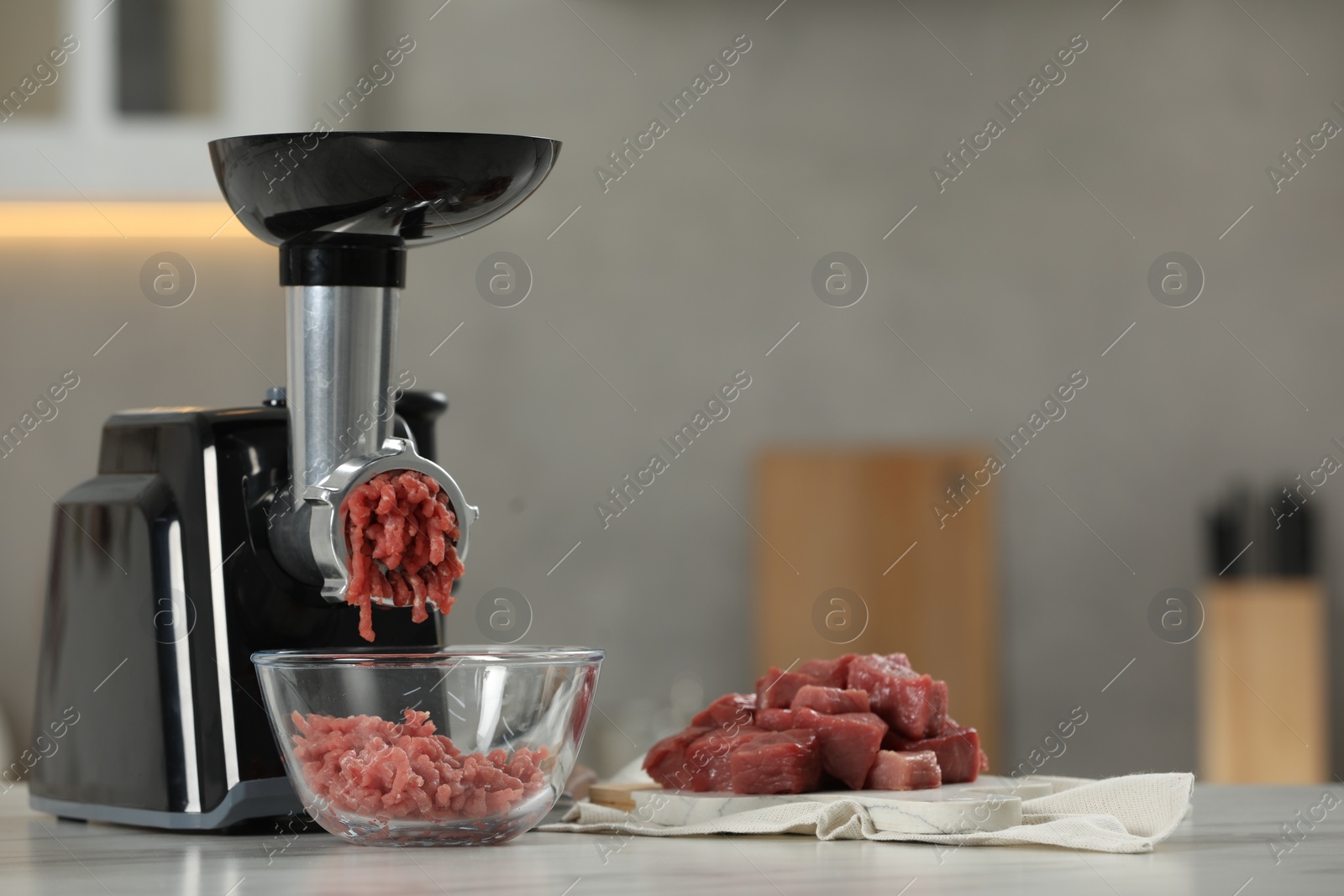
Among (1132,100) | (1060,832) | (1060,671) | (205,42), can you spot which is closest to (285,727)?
(1060,832)

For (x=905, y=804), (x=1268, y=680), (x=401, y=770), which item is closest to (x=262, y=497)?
(x=401, y=770)

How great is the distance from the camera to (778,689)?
108cm

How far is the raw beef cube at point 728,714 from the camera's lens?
1.08 metres

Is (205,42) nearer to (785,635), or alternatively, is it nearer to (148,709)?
(785,635)

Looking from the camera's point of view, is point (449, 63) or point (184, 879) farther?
point (449, 63)

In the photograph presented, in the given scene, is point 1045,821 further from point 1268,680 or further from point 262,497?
point 1268,680

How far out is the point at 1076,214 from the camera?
321 centimetres

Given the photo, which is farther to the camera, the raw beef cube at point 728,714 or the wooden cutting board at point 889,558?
the wooden cutting board at point 889,558

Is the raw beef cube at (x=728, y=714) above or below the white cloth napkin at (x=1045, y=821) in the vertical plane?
above

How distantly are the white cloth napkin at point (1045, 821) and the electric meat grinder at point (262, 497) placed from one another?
0.72 feet

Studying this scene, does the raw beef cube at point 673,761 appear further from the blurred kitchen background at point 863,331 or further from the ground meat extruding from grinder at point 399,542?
the blurred kitchen background at point 863,331

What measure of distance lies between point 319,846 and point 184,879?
0.41 feet

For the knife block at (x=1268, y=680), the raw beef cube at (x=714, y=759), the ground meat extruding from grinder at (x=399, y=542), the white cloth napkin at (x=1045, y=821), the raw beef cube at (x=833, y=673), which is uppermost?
the ground meat extruding from grinder at (x=399, y=542)

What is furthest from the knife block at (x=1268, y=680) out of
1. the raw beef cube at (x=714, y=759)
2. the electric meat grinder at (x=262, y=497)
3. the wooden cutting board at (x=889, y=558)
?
the electric meat grinder at (x=262, y=497)
